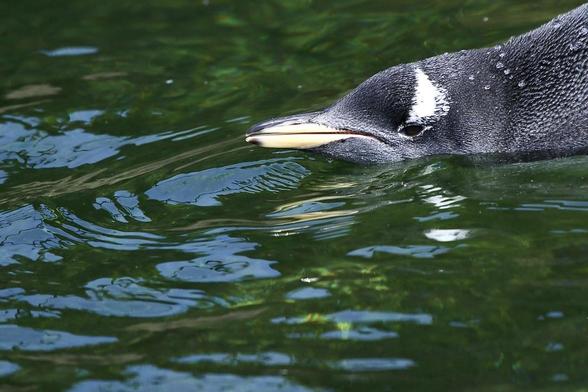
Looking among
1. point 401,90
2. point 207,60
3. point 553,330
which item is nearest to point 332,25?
point 207,60

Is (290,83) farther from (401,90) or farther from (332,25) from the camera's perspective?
(401,90)

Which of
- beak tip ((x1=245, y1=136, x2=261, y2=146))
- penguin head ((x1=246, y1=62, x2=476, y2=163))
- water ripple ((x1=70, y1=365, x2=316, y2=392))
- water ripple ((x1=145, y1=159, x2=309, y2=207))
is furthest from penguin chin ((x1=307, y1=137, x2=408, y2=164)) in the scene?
water ripple ((x1=70, y1=365, x2=316, y2=392))

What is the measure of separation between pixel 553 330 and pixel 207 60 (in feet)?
18.4

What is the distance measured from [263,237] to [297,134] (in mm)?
1176

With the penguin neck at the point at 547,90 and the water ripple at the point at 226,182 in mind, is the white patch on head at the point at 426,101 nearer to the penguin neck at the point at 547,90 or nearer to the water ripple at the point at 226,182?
the penguin neck at the point at 547,90

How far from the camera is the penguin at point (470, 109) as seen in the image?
7.16 m

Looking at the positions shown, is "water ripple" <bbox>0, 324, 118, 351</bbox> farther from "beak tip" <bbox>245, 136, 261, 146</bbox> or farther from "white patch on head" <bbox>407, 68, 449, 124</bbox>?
"white patch on head" <bbox>407, 68, 449, 124</bbox>

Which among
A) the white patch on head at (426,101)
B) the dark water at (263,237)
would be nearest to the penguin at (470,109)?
the white patch on head at (426,101)

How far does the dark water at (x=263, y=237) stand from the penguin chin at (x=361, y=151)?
0.36ft

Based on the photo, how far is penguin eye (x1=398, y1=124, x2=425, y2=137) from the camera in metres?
7.25

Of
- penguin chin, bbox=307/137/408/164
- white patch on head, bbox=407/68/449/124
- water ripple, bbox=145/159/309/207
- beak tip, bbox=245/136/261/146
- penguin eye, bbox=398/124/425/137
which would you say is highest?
white patch on head, bbox=407/68/449/124

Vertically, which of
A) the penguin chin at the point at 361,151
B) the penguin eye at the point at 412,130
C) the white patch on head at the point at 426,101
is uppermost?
the white patch on head at the point at 426,101

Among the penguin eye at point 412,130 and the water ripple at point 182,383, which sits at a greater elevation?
the penguin eye at point 412,130

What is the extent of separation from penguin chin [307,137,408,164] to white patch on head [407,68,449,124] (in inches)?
10.4
